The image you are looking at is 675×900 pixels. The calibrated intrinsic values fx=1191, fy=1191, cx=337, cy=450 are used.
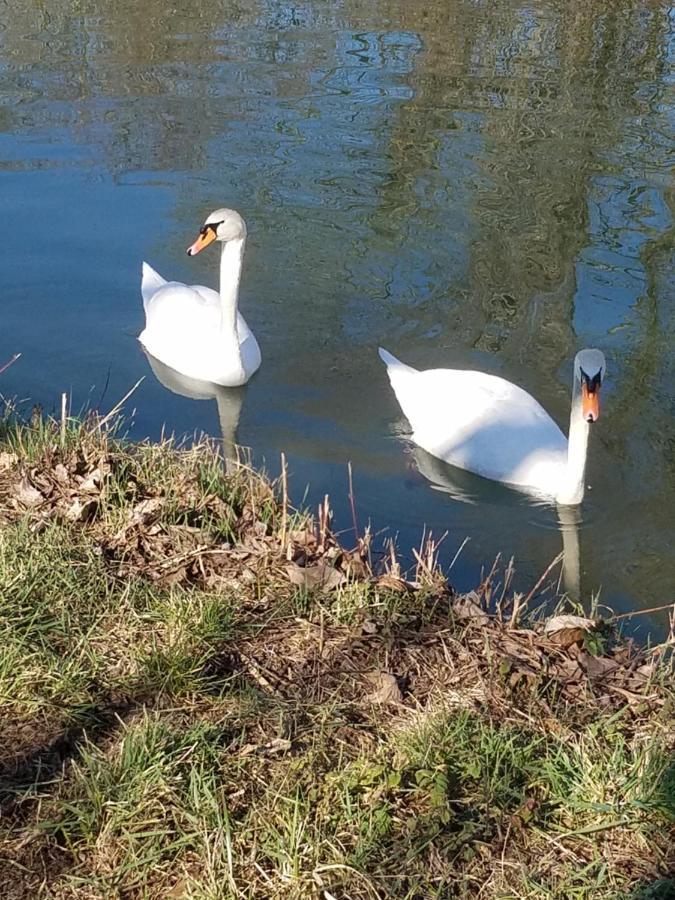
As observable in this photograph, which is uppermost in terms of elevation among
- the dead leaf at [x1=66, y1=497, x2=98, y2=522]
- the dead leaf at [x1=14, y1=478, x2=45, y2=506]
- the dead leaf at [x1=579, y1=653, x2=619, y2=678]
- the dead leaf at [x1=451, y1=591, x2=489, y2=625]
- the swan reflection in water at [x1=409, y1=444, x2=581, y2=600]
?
the dead leaf at [x1=14, y1=478, x2=45, y2=506]

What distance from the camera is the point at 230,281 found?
7.77 meters

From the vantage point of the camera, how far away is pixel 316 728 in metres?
3.48

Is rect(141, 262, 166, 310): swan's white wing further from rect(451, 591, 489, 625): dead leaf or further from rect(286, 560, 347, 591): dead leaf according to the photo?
rect(451, 591, 489, 625): dead leaf

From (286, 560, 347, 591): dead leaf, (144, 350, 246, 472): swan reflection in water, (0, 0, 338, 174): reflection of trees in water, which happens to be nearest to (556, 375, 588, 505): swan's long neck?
(144, 350, 246, 472): swan reflection in water

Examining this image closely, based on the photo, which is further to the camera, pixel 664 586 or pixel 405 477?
pixel 405 477

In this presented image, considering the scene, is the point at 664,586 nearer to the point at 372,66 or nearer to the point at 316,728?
the point at 316,728

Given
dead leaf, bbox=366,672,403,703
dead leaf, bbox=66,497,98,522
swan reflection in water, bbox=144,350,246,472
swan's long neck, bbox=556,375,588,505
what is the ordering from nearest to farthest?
dead leaf, bbox=366,672,403,703, dead leaf, bbox=66,497,98,522, swan's long neck, bbox=556,375,588,505, swan reflection in water, bbox=144,350,246,472

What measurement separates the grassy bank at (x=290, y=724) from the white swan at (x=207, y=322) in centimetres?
332

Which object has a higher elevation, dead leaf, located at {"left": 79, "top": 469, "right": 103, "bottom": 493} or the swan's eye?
dead leaf, located at {"left": 79, "top": 469, "right": 103, "bottom": 493}

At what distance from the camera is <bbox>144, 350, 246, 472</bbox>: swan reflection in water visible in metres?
7.62

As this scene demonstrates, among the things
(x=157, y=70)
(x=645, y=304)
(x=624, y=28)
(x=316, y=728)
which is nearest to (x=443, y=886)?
(x=316, y=728)

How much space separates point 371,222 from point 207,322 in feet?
7.44

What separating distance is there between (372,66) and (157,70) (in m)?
2.37

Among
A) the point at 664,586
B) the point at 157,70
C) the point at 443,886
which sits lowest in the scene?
the point at 664,586
